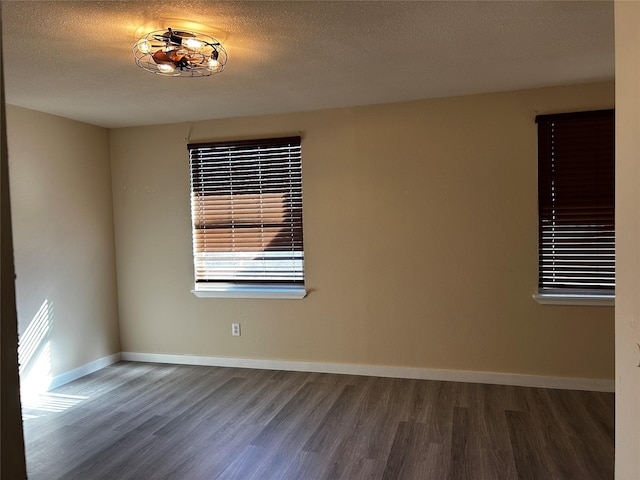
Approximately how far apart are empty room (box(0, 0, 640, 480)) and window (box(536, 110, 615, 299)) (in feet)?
0.05

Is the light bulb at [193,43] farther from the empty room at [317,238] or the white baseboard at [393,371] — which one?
the white baseboard at [393,371]

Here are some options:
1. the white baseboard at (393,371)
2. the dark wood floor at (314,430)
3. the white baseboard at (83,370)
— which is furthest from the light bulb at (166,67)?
the white baseboard at (83,370)

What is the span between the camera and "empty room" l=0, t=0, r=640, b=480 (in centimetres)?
229

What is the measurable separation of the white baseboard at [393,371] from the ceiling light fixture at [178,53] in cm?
257

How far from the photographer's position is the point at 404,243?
3619 mm

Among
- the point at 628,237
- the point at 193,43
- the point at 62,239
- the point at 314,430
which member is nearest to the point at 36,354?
the point at 62,239

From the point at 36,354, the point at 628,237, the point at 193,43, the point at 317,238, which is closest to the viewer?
the point at 628,237

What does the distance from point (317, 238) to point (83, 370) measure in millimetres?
2456

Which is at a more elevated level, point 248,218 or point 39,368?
point 248,218

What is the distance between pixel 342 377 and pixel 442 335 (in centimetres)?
92

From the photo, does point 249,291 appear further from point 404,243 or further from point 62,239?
point 62,239

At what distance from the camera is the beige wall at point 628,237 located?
1380 millimetres

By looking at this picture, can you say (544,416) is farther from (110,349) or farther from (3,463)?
(110,349)

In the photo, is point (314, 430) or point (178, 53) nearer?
point (178, 53)
